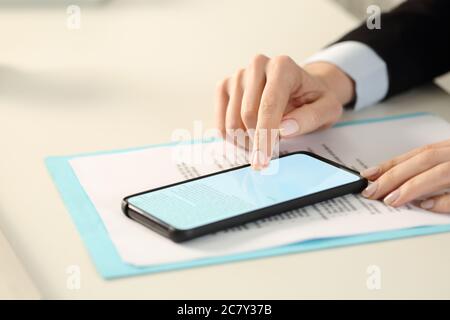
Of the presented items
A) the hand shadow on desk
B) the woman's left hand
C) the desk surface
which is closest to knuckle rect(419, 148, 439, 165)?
the woman's left hand

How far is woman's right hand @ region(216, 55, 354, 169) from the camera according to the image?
37.9 inches

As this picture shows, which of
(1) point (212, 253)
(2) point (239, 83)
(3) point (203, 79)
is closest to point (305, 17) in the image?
(3) point (203, 79)

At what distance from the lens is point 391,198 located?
2.83ft

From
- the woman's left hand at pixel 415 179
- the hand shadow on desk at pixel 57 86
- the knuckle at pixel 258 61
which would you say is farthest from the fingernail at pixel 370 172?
the hand shadow on desk at pixel 57 86

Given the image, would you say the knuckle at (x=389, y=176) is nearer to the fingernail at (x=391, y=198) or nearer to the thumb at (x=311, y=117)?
the fingernail at (x=391, y=198)

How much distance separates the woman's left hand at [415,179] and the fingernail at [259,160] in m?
0.10

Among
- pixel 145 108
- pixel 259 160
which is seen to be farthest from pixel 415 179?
pixel 145 108

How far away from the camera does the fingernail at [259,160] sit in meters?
0.89

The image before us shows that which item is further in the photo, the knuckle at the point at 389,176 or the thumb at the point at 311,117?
the thumb at the point at 311,117

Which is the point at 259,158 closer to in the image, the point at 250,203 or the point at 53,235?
the point at 250,203

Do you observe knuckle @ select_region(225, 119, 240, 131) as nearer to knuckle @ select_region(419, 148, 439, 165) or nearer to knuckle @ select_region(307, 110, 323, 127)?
knuckle @ select_region(307, 110, 323, 127)

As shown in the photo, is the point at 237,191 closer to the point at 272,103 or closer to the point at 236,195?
the point at 236,195

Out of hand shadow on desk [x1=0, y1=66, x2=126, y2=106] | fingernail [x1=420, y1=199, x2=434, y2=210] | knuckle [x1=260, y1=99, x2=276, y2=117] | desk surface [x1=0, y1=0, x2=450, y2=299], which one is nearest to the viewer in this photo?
desk surface [x1=0, y1=0, x2=450, y2=299]

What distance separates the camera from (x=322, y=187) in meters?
0.86
